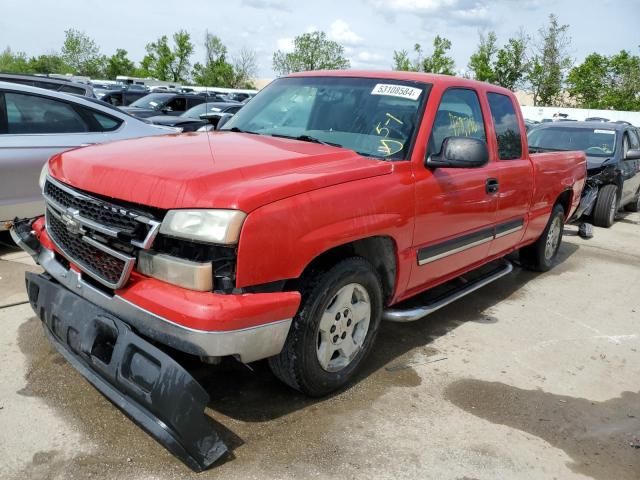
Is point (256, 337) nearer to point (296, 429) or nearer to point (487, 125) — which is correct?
point (296, 429)

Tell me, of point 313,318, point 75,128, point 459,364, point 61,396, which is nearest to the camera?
point 313,318

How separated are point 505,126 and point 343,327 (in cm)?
254

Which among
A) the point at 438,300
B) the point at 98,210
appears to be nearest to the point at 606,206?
the point at 438,300

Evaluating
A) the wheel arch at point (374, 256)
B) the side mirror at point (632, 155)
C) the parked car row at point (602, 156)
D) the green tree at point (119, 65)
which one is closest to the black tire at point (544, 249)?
the parked car row at point (602, 156)

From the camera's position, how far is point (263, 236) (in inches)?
102

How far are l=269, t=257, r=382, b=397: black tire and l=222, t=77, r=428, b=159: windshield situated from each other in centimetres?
81

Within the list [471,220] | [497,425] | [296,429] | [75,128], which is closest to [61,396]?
[296,429]

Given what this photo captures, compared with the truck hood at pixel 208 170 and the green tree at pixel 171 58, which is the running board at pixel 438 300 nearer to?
the truck hood at pixel 208 170

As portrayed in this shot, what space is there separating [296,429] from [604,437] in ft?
5.57

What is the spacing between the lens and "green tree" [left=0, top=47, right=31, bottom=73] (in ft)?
234

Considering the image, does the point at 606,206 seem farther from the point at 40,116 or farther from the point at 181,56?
the point at 181,56

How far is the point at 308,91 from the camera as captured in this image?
4203mm

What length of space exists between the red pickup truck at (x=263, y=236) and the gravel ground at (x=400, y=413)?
256 millimetres

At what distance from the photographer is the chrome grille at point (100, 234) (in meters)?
2.66
